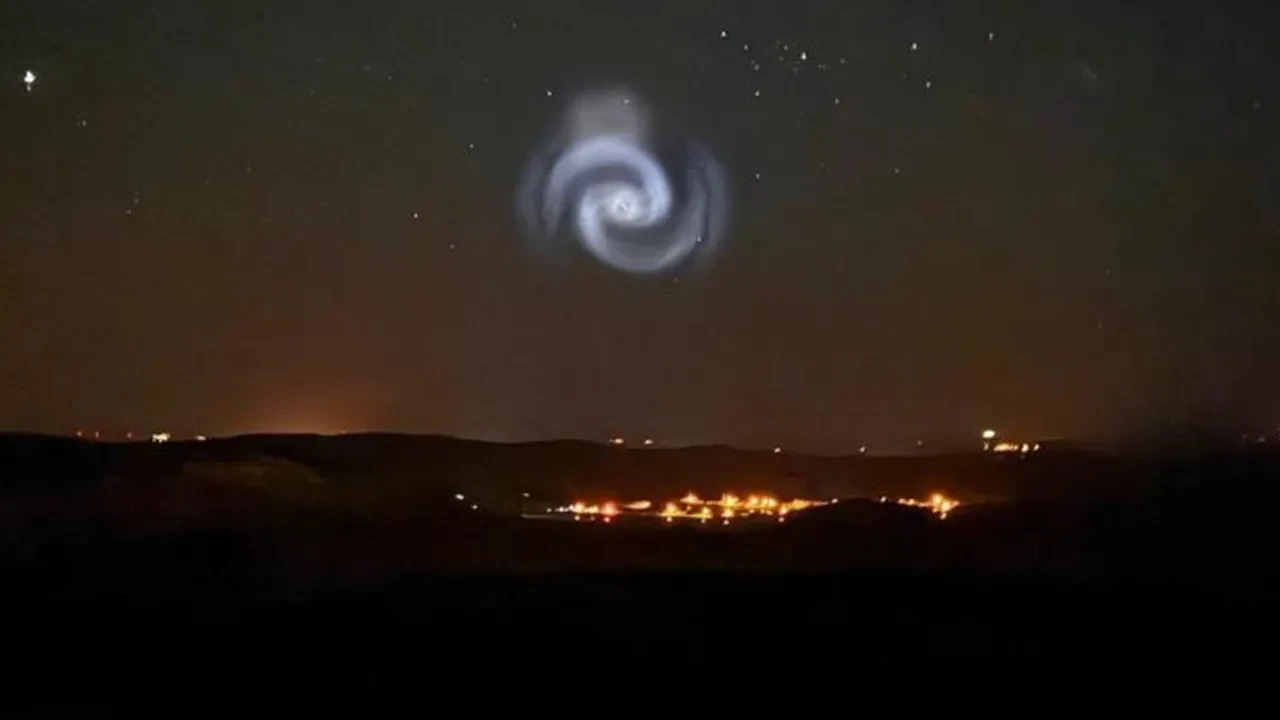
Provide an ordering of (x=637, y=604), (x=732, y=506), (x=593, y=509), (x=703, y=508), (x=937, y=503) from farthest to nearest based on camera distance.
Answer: (x=732, y=506) → (x=703, y=508) → (x=937, y=503) → (x=593, y=509) → (x=637, y=604)

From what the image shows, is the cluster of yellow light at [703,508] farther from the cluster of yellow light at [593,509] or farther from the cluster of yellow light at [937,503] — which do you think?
the cluster of yellow light at [937,503]

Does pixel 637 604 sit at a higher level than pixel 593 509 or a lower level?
lower

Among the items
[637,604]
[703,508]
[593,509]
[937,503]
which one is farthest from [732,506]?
[637,604]

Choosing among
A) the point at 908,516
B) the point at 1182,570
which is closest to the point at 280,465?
the point at 908,516

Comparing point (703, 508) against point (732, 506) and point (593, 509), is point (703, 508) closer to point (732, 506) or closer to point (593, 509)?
point (732, 506)

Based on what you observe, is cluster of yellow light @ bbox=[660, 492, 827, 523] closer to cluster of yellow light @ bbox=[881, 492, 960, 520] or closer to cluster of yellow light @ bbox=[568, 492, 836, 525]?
cluster of yellow light @ bbox=[568, 492, 836, 525]

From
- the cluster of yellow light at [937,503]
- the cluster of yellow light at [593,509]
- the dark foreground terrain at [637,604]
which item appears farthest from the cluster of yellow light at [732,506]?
the dark foreground terrain at [637,604]
